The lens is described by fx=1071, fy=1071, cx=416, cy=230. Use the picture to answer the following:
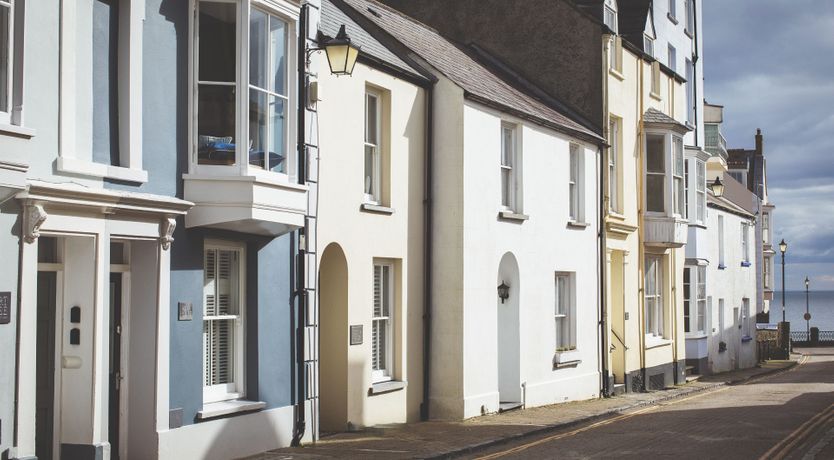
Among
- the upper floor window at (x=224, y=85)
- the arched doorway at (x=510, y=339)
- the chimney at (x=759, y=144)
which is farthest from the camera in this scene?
the chimney at (x=759, y=144)

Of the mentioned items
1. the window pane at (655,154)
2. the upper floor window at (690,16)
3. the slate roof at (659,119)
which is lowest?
the window pane at (655,154)

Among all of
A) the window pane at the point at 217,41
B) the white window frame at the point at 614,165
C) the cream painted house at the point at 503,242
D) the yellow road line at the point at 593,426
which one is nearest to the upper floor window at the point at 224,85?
the window pane at the point at 217,41

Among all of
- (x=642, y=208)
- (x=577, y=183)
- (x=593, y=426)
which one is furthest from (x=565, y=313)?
(x=642, y=208)

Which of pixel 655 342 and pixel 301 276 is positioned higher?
pixel 301 276

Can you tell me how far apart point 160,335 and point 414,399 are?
23.7 feet

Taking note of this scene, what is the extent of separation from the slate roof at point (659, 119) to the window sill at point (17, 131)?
72.1 feet

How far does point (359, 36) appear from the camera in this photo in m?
18.6

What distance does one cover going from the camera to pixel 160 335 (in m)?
12.8

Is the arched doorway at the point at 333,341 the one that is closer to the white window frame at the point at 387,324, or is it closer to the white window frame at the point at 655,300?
the white window frame at the point at 387,324

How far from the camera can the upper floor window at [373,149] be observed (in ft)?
59.9

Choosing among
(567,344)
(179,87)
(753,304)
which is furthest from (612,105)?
(753,304)

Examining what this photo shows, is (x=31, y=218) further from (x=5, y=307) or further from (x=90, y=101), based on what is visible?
(x=90, y=101)

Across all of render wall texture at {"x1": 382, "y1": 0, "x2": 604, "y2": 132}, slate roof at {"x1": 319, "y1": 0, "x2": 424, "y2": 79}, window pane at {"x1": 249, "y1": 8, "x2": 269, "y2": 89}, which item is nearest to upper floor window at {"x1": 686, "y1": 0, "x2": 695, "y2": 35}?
render wall texture at {"x1": 382, "y1": 0, "x2": 604, "y2": 132}

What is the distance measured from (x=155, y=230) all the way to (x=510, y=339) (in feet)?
36.3
